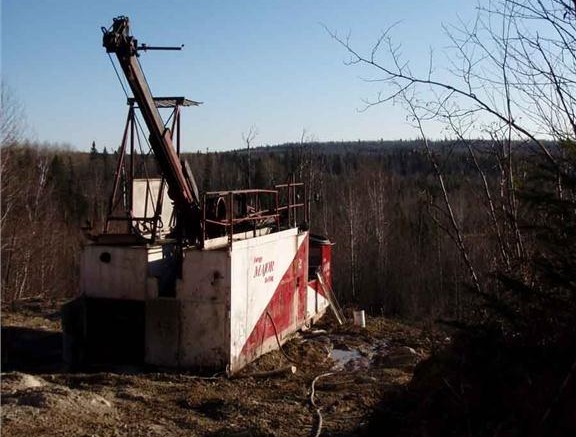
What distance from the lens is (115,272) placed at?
11531 mm

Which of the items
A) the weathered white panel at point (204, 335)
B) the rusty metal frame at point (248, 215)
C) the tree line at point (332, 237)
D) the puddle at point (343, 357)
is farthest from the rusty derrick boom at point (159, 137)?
the tree line at point (332, 237)

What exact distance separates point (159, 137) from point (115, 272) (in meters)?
2.38

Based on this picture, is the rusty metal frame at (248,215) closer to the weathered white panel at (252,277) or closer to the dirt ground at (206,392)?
the weathered white panel at (252,277)

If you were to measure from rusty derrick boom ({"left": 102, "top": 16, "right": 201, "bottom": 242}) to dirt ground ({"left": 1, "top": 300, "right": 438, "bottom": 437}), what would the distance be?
106 inches

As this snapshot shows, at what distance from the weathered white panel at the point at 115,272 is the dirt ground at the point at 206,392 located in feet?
4.16

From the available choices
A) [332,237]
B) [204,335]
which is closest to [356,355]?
[204,335]

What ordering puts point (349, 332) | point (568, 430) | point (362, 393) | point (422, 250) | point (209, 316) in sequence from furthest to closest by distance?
point (422, 250)
point (349, 332)
point (209, 316)
point (362, 393)
point (568, 430)

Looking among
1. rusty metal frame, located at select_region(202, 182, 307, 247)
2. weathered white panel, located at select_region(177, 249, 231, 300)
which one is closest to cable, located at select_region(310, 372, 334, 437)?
weathered white panel, located at select_region(177, 249, 231, 300)

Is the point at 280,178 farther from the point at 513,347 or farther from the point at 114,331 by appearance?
the point at 513,347

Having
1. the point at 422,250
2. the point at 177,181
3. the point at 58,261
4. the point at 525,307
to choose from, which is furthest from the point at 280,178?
the point at 525,307

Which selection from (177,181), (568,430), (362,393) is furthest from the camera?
(177,181)

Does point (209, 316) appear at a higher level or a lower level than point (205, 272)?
lower

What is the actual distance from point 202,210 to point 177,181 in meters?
1.06

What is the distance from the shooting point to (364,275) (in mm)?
37375
